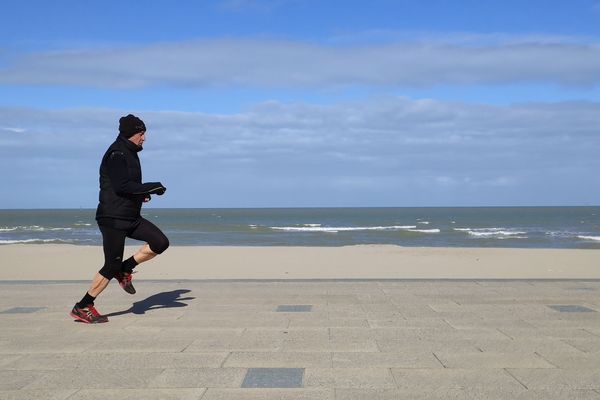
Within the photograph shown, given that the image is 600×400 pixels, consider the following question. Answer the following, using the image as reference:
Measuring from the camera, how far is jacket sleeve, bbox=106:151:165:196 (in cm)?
627

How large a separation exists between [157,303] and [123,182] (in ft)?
6.24

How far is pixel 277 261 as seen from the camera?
16.4 meters

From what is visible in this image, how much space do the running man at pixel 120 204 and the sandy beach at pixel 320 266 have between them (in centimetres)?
574

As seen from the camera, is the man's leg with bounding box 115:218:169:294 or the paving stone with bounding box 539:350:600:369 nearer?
the paving stone with bounding box 539:350:600:369

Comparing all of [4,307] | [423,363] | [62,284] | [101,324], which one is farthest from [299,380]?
[62,284]

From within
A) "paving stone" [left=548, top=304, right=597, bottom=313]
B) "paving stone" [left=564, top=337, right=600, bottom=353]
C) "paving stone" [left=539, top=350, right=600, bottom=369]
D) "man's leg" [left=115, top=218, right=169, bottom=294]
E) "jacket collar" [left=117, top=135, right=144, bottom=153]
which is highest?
"jacket collar" [left=117, top=135, right=144, bottom=153]

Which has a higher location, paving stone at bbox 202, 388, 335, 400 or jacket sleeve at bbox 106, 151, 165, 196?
jacket sleeve at bbox 106, 151, 165, 196

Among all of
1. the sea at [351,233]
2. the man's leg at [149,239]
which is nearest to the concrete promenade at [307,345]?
the man's leg at [149,239]

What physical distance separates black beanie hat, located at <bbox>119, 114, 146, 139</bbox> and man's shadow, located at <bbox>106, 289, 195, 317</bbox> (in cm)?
173

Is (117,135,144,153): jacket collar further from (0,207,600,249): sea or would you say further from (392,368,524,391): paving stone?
(0,207,600,249): sea

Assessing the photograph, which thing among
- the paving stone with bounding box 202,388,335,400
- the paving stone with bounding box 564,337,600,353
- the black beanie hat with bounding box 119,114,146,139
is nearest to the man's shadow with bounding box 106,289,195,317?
the black beanie hat with bounding box 119,114,146,139

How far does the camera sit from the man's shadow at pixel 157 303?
7188 millimetres

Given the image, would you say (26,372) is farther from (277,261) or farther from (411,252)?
(411,252)

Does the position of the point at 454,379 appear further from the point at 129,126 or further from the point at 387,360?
the point at 129,126
